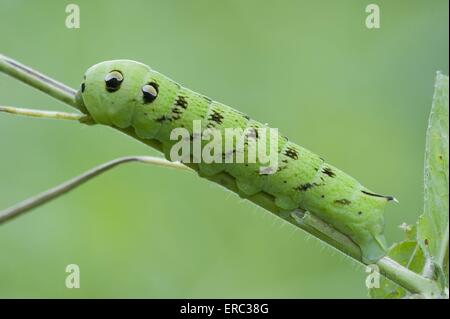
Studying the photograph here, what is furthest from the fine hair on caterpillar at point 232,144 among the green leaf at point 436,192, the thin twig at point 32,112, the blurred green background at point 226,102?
the blurred green background at point 226,102

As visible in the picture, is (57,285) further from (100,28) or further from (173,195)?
(100,28)

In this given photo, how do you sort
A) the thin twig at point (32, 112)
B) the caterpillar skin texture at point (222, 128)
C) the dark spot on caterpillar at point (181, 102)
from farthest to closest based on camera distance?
1. the dark spot on caterpillar at point (181, 102)
2. the caterpillar skin texture at point (222, 128)
3. the thin twig at point (32, 112)

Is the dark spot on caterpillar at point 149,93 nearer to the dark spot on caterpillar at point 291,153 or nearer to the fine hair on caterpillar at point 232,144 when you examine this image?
the fine hair on caterpillar at point 232,144

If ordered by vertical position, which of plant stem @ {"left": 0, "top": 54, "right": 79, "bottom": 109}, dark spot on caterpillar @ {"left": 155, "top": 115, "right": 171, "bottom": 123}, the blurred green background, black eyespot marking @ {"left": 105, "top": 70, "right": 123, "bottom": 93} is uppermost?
the blurred green background

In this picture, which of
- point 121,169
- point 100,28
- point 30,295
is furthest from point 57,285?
point 100,28

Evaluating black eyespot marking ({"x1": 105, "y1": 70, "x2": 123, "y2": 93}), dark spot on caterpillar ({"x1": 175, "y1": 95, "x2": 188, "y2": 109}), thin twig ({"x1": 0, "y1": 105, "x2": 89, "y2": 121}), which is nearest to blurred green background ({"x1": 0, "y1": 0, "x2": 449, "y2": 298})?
dark spot on caterpillar ({"x1": 175, "y1": 95, "x2": 188, "y2": 109})

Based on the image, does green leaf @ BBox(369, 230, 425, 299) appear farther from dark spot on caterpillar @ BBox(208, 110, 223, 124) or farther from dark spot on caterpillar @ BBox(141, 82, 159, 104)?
dark spot on caterpillar @ BBox(141, 82, 159, 104)
